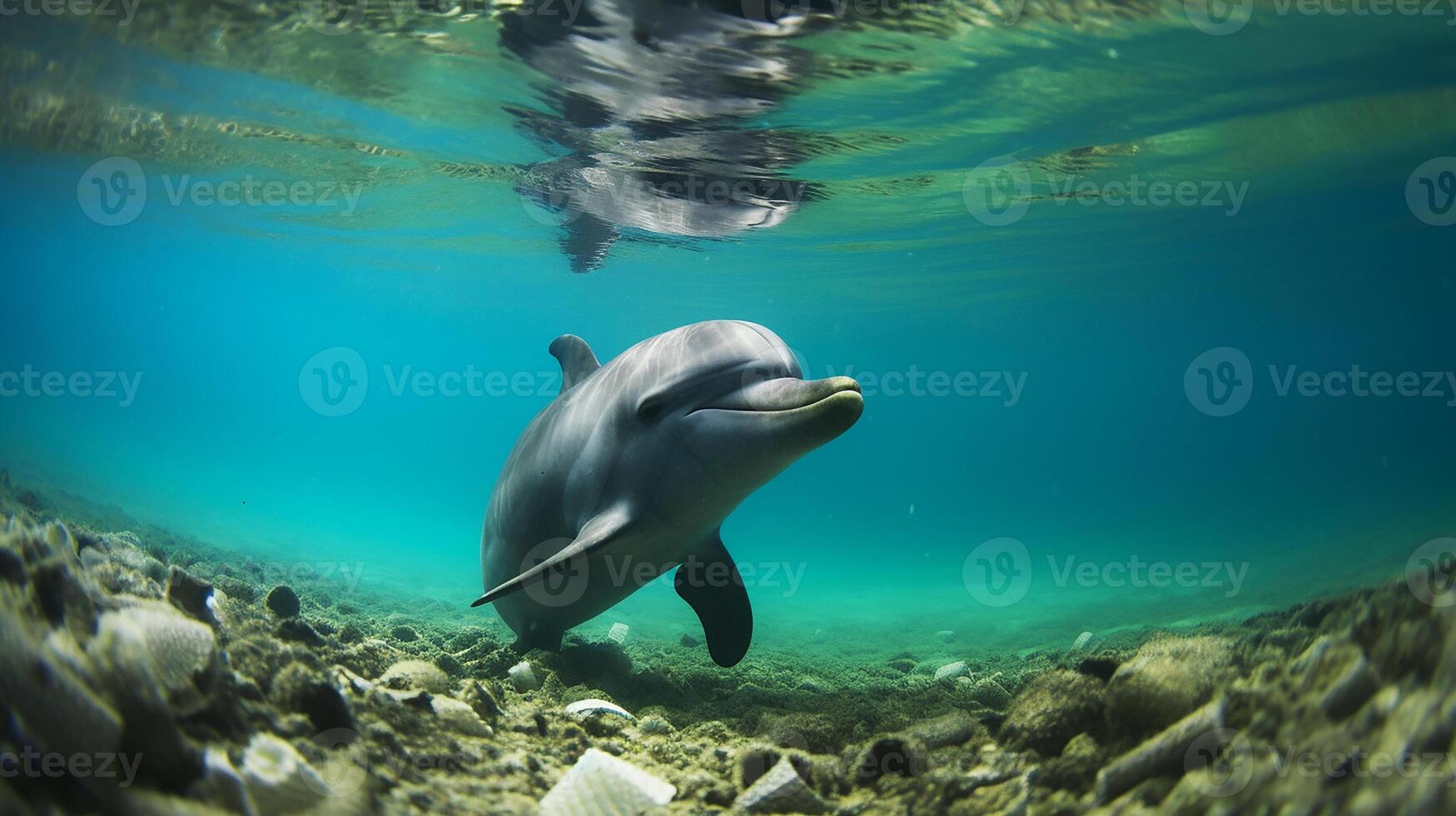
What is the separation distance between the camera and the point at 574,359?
743 cm

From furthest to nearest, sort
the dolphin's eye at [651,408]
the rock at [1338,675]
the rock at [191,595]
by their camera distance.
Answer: the dolphin's eye at [651,408] < the rock at [191,595] < the rock at [1338,675]

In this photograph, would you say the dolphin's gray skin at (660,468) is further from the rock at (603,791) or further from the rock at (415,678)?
the rock at (603,791)

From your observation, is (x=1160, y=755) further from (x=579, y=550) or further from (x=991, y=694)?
(x=991, y=694)

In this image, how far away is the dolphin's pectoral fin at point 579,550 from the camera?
429 centimetres

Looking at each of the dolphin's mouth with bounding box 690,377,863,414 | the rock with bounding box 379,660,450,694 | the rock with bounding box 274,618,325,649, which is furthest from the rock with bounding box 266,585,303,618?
the dolphin's mouth with bounding box 690,377,863,414

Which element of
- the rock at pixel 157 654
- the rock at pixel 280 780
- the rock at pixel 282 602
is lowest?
the rock at pixel 282 602

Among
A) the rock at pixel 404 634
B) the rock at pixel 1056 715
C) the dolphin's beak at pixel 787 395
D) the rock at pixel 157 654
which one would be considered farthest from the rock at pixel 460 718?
the rock at pixel 404 634

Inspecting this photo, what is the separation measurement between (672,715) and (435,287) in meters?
38.5

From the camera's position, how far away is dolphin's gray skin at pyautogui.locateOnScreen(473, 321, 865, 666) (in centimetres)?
451

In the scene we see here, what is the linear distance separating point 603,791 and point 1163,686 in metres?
2.22

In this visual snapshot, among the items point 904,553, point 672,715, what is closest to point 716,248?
point 672,715

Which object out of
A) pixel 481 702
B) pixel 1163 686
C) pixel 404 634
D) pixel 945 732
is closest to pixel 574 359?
pixel 404 634

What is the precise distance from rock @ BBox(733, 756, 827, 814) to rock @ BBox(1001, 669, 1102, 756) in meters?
0.97

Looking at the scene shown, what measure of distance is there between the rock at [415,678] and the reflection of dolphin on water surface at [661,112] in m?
6.90
